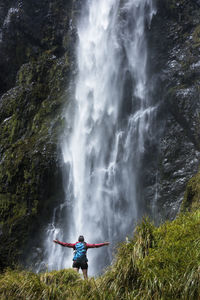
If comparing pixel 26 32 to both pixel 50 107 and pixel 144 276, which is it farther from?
pixel 144 276

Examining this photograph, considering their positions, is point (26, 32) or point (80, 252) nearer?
point (80, 252)

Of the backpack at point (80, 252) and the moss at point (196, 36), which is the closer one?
the backpack at point (80, 252)

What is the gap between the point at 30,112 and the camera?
2553 centimetres

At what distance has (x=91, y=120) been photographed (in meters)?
22.9

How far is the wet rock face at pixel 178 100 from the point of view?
1739cm

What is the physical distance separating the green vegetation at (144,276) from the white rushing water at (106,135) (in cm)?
1170

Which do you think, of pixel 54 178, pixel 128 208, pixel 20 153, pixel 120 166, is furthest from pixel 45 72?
pixel 128 208

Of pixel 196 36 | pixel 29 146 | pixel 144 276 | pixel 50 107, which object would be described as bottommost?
pixel 144 276

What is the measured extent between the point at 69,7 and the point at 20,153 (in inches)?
571

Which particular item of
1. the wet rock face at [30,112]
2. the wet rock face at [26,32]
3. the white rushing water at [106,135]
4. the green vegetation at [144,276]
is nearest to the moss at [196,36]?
the white rushing water at [106,135]

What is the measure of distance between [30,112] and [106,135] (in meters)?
7.25

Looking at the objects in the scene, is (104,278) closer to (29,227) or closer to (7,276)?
(7,276)

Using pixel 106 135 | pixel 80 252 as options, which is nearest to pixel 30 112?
pixel 106 135

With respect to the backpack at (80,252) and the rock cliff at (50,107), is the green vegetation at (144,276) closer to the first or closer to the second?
the backpack at (80,252)
